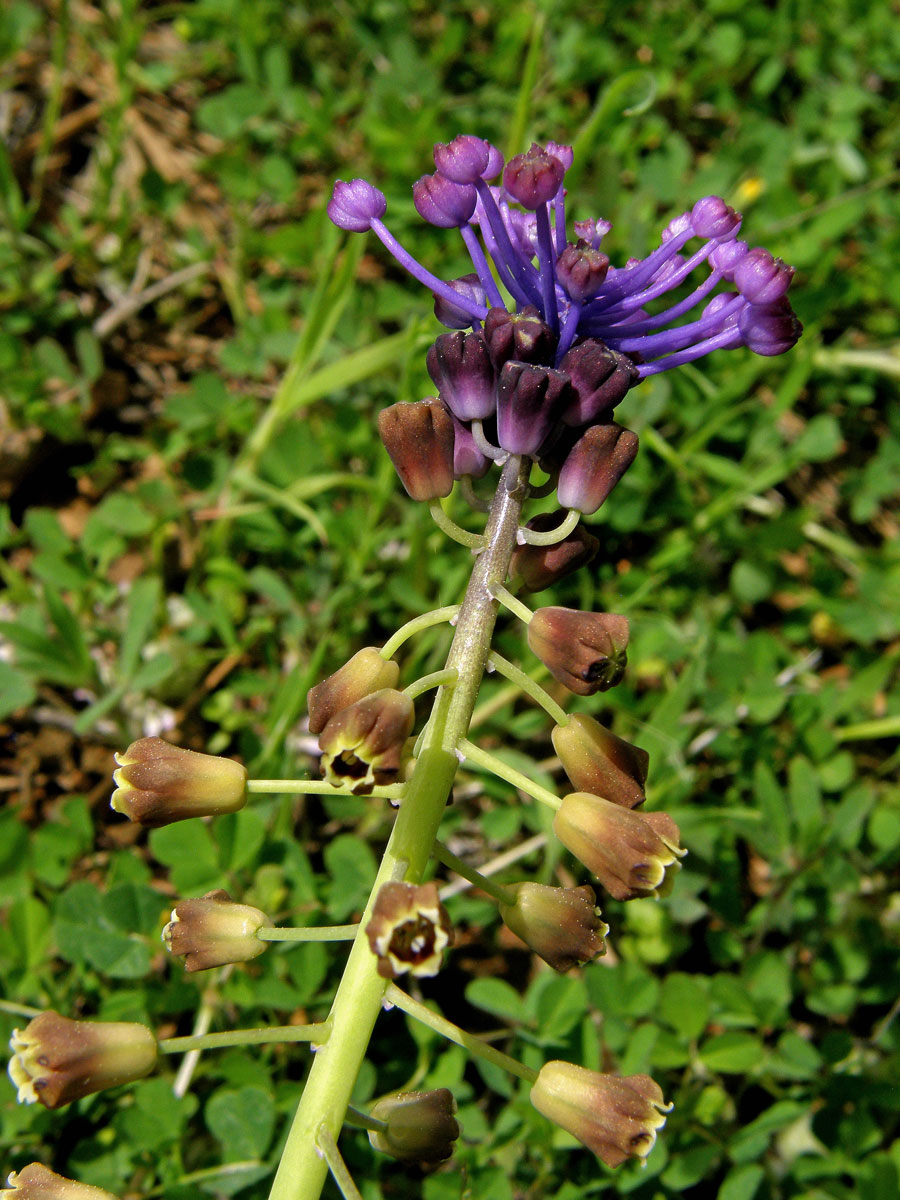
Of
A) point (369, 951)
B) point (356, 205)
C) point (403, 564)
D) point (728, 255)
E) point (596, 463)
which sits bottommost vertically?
point (403, 564)

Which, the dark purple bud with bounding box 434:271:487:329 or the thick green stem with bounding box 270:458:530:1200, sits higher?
the dark purple bud with bounding box 434:271:487:329

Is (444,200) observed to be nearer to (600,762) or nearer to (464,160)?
(464,160)

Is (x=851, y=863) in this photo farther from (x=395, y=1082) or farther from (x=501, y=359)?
(x=501, y=359)

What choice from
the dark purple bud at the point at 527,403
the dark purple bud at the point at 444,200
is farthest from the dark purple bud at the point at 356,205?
the dark purple bud at the point at 527,403

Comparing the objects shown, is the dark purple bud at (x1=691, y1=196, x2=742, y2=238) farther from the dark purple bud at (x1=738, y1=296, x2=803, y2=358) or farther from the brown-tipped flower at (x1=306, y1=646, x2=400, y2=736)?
the brown-tipped flower at (x1=306, y1=646, x2=400, y2=736)

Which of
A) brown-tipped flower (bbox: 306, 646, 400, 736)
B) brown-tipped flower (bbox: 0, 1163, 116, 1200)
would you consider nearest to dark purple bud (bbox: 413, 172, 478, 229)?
brown-tipped flower (bbox: 306, 646, 400, 736)

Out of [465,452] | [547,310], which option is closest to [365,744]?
[465,452]
